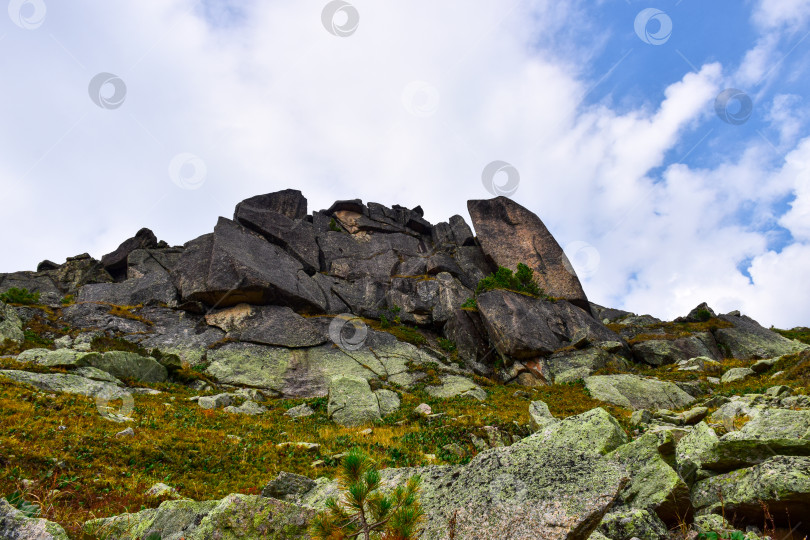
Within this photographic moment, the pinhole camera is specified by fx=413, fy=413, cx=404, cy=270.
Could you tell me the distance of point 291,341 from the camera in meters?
31.8

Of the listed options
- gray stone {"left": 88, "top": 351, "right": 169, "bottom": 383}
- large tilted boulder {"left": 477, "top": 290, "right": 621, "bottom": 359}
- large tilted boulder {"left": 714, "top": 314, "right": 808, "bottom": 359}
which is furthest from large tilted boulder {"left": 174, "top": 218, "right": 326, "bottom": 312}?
large tilted boulder {"left": 714, "top": 314, "right": 808, "bottom": 359}

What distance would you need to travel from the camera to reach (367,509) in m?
4.47

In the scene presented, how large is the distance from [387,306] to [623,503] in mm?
38228

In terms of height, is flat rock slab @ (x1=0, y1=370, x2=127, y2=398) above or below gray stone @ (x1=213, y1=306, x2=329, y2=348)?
below

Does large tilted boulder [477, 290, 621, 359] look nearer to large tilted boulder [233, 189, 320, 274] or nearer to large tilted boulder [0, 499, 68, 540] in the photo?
large tilted boulder [233, 189, 320, 274]

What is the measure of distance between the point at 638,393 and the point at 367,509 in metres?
26.1

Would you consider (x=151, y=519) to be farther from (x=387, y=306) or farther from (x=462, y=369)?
(x=387, y=306)

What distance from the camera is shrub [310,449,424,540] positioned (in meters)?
4.25

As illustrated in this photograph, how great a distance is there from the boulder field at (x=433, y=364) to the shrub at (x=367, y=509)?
0.89m

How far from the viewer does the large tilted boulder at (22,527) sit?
439 cm

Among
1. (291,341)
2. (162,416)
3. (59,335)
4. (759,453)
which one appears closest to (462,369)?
(291,341)

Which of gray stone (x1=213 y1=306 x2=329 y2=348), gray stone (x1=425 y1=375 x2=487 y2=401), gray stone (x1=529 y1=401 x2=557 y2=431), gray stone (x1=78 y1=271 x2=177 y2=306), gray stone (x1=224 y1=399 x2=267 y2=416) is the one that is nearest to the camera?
gray stone (x1=529 y1=401 x2=557 y2=431)

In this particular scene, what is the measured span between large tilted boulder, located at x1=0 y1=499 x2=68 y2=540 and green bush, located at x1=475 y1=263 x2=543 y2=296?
37788 mm

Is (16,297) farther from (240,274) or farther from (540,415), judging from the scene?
(540,415)
